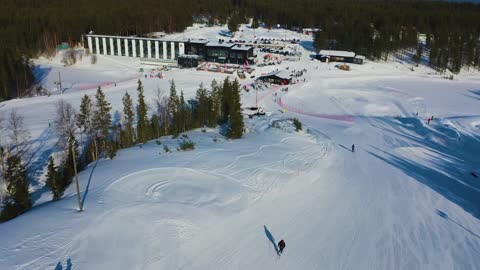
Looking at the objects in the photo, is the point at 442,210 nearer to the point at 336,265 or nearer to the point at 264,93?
the point at 336,265

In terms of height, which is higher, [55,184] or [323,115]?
[55,184]

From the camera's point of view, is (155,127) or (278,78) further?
(278,78)

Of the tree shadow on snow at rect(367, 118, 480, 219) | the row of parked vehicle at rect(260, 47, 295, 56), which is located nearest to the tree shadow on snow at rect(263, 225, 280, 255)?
the tree shadow on snow at rect(367, 118, 480, 219)

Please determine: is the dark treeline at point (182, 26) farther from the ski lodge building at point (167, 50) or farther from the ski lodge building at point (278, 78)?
the ski lodge building at point (278, 78)

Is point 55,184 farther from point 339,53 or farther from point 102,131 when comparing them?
point 339,53

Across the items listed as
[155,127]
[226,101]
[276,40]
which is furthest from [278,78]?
[276,40]

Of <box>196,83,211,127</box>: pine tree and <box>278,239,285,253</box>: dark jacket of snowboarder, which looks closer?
<box>278,239,285,253</box>: dark jacket of snowboarder

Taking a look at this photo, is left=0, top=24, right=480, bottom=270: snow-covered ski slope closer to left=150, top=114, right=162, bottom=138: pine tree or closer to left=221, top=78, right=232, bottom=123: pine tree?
left=221, top=78, right=232, bottom=123: pine tree
